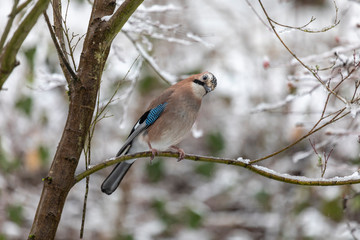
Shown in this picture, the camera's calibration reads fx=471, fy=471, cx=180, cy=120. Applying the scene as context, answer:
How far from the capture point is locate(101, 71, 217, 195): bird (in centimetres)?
312

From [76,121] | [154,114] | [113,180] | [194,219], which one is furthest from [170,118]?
[194,219]

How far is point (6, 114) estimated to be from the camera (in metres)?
7.09

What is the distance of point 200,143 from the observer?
783 centimetres

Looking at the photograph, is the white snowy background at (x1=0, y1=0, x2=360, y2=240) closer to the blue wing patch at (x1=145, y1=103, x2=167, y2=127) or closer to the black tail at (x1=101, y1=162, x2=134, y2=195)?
the blue wing patch at (x1=145, y1=103, x2=167, y2=127)

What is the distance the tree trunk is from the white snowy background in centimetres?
356

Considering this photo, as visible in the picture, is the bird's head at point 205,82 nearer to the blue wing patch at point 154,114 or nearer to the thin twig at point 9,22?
the blue wing patch at point 154,114

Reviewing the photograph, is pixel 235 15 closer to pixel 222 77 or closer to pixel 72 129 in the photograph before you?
pixel 222 77

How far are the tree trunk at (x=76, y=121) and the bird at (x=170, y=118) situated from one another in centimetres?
108

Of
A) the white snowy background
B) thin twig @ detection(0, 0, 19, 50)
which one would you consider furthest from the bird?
the white snowy background

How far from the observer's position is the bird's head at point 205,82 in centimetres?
308

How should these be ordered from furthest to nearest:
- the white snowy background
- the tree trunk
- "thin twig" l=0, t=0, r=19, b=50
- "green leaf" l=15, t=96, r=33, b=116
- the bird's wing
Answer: the white snowy background → "green leaf" l=15, t=96, r=33, b=116 → the bird's wing → the tree trunk → "thin twig" l=0, t=0, r=19, b=50

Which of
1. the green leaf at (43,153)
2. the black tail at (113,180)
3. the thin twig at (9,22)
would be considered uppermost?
the green leaf at (43,153)

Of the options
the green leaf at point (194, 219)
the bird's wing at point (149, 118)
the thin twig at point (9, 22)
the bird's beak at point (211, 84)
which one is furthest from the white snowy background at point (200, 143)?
the thin twig at point (9, 22)

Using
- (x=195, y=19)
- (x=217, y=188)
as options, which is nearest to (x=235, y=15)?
(x=195, y=19)
